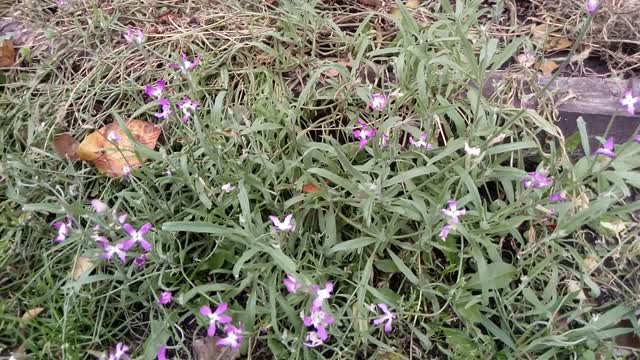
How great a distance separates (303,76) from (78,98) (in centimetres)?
88

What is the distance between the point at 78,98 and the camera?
2.23 meters

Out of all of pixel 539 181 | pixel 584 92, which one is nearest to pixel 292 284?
pixel 539 181

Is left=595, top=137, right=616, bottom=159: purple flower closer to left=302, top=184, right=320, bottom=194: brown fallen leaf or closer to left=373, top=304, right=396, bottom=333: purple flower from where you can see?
left=373, top=304, right=396, bottom=333: purple flower

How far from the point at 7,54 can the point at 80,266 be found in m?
1.07

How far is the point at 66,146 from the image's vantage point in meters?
2.02

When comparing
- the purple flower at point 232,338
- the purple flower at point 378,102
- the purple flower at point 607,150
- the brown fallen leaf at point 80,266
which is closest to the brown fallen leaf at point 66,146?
the brown fallen leaf at point 80,266

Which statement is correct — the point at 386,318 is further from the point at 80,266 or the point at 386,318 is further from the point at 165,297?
the point at 80,266

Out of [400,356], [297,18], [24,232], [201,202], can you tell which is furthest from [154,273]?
[297,18]

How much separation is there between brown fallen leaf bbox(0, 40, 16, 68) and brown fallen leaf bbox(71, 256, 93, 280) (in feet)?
3.36

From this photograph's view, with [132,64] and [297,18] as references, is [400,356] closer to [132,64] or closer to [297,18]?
[297,18]

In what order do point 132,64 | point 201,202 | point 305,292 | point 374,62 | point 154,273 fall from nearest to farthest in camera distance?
point 305,292 → point 154,273 → point 201,202 → point 374,62 → point 132,64

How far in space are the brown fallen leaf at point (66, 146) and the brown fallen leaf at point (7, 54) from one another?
577 millimetres

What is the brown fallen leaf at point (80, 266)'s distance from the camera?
1.81 metres

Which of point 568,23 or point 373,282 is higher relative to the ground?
point 568,23
